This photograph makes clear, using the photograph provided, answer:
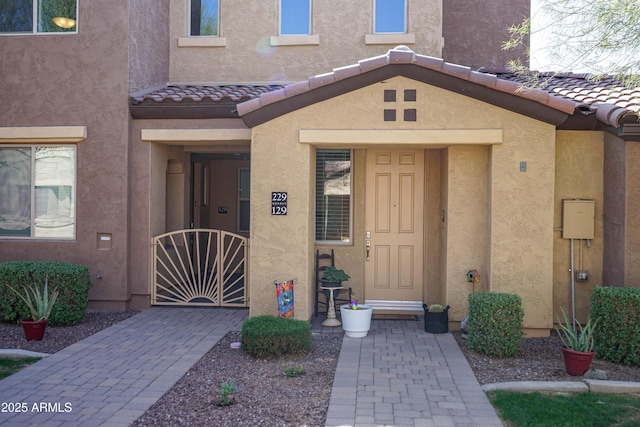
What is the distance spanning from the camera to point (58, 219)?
32.7 feet

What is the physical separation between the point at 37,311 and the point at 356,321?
177 inches

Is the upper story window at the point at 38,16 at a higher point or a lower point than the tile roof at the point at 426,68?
higher

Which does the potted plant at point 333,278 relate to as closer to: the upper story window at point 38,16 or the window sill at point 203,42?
the window sill at point 203,42

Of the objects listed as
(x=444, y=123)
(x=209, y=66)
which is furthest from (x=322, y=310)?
(x=209, y=66)

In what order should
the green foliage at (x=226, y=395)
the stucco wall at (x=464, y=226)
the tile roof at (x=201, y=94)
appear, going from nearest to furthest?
the green foliage at (x=226, y=395)
the stucco wall at (x=464, y=226)
the tile roof at (x=201, y=94)

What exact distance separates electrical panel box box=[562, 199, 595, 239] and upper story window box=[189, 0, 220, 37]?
760 cm

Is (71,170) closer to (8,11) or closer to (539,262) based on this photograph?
(8,11)

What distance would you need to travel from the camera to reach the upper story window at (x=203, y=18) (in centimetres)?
1173

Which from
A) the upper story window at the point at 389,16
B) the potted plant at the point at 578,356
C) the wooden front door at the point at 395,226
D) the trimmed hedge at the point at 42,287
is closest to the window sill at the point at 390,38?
the upper story window at the point at 389,16

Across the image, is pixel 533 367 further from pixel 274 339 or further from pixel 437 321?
pixel 274 339

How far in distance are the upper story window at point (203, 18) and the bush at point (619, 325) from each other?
8.71 meters

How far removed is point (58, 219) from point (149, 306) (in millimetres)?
2161

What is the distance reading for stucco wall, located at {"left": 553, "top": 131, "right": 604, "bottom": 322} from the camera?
28.3 ft

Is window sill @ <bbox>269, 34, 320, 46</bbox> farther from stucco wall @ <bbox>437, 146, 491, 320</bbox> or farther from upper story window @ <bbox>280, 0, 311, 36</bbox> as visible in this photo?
stucco wall @ <bbox>437, 146, 491, 320</bbox>
